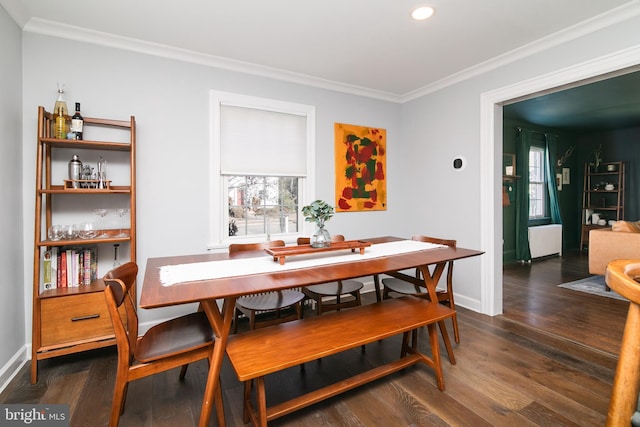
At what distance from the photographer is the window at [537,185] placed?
243 inches

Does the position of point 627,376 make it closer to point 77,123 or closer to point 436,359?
point 436,359

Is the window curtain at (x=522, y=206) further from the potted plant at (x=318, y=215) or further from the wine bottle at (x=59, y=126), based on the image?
the wine bottle at (x=59, y=126)

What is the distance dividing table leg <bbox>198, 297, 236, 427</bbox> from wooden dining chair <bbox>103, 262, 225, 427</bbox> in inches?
2.2

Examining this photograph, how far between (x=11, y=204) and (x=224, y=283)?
185 cm

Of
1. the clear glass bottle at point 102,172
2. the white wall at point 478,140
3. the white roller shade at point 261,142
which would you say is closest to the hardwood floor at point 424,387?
the white wall at point 478,140

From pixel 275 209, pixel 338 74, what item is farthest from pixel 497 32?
pixel 275 209

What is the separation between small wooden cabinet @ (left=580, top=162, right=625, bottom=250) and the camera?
641 cm

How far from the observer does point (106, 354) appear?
2.48m

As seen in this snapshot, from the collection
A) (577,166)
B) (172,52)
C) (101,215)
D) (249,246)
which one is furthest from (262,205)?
(577,166)

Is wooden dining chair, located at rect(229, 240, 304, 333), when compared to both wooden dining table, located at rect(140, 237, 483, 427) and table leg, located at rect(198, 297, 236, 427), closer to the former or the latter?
wooden dining table, located at rect(140, 237, 483, 427)

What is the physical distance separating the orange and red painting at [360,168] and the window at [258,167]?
39 cm

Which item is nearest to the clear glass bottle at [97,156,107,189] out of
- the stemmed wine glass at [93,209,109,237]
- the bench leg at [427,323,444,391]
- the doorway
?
the stemmed wine glass at [93,209,109,237]

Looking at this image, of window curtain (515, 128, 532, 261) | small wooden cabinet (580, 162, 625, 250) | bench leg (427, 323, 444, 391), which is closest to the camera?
bench leg (427, 323, 444, 391)

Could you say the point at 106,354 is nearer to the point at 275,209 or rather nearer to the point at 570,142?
the point at 275,209
